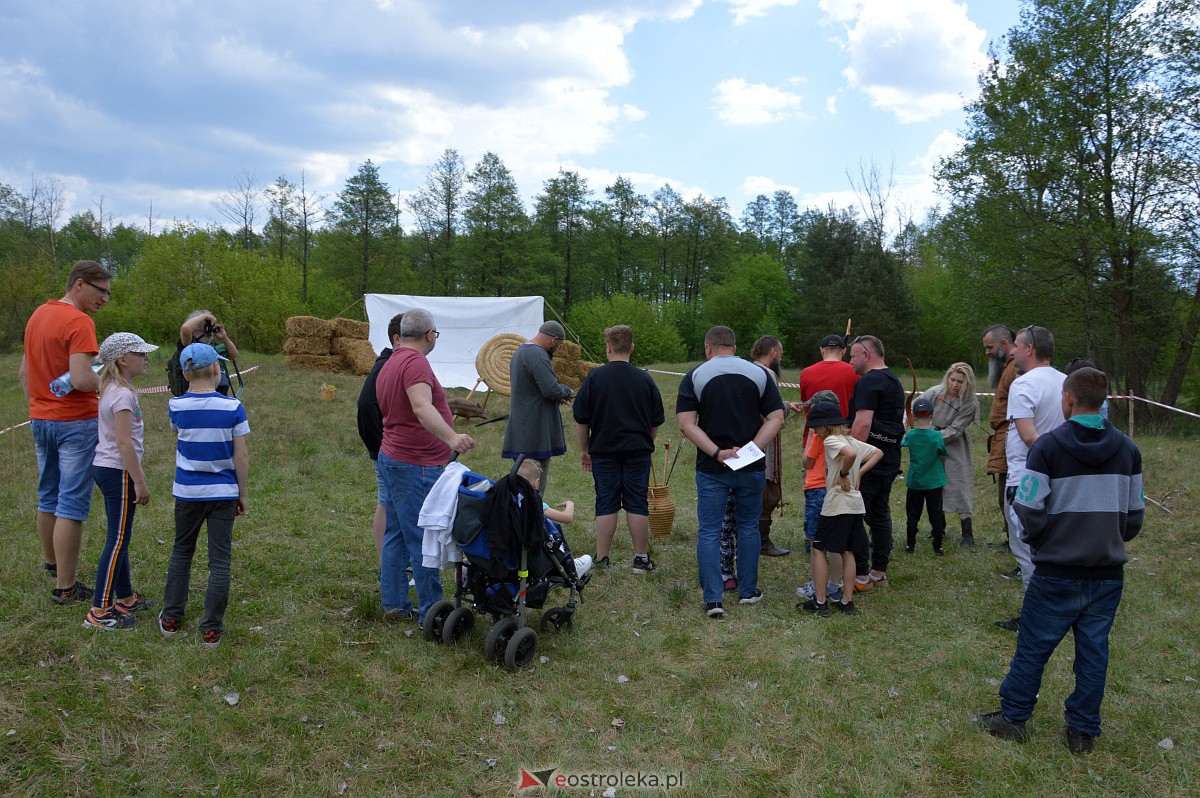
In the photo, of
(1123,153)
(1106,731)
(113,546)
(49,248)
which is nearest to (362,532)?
(113,546)

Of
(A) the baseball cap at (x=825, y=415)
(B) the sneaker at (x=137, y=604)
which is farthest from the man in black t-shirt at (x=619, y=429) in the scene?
(B) the sneaker at (x=137, y=604)

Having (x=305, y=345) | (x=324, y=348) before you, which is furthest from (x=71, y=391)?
(x=324, y=348)

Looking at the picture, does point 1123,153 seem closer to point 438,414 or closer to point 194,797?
point 438,414

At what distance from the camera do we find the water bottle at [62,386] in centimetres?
392

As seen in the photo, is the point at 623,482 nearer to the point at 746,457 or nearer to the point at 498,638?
the point at 746,457

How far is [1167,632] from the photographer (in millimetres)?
4590

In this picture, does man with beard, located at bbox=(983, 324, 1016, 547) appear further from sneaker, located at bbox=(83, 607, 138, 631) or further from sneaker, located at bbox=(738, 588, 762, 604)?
sneaker, located at bbox=(83, 607, 138, 631)

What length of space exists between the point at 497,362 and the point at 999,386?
884 cm

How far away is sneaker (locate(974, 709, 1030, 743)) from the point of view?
3256 mm

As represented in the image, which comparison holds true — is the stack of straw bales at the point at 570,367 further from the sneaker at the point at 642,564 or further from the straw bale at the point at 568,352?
the sneaker at the point at 642,564

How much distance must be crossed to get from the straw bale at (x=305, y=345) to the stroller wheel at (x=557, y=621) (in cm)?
1479

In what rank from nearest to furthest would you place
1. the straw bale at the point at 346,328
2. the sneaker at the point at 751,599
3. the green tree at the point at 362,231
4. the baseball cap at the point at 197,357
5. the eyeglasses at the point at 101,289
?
the baseball cap at the point at 197,357 < the eyeglasses at the point at 101,289 < the sneaker at the point at 751,599 < the straw bale at the point at 346,328 < the green tree at the point at 362,231

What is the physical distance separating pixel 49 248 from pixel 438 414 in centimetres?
4287

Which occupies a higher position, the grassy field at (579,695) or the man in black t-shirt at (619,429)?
the man in black t-shirt at (619,429)
